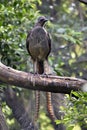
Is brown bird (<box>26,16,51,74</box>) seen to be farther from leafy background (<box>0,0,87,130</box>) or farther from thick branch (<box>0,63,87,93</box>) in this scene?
thick branch (<box>0,63,87,93</box>)

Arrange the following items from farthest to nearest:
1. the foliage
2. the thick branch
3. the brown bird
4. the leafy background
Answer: the brown bird < the thick branch < the leafy background < the foliage

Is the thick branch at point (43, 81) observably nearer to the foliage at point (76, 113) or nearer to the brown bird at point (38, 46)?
the foliage at point (76, 113)

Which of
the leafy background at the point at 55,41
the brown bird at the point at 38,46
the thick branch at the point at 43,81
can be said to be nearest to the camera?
the leafy background at the point at 55,41

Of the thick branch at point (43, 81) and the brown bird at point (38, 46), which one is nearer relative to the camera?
the thick branch at point (43, 81)

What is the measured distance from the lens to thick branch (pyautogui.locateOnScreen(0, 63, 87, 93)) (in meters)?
5.56

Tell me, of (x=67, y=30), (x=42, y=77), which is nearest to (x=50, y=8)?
(x=67, y=30)

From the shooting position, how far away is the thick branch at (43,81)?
556 centimetres

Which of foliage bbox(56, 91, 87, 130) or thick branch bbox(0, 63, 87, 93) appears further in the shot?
thick branch bbox(0, 63, 87, 93)

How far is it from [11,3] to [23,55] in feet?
3.00

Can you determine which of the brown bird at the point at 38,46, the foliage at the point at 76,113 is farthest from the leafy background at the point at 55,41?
the brown bird at the point at 38,46

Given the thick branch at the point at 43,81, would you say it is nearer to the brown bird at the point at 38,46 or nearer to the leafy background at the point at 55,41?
the leafy background at the point at 55,41

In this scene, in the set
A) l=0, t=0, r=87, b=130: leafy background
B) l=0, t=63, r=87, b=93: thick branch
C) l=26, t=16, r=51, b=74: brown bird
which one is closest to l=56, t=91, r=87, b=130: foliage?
l=0, t=0, r=87, b=130: leafy background

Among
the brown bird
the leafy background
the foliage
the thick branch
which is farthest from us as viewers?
the brown bird

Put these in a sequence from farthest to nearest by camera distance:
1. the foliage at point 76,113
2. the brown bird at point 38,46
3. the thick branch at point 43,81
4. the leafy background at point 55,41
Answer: the brown bird at point 38,46, the thick branch at point 43,81, the leafy background at point 55,41, the foliage at point 76,113
